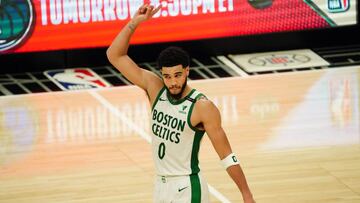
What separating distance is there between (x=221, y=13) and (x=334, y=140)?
4325 mm

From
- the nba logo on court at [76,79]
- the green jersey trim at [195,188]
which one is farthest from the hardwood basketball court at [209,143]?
the green jersey trim at [195,188]

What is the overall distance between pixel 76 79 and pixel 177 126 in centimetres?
776

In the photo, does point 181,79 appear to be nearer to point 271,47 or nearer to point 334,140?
point 334,140

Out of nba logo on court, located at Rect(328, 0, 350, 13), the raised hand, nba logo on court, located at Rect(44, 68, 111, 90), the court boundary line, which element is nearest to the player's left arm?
the raised hand

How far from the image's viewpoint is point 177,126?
5.52 metres

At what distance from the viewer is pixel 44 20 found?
13234 mm

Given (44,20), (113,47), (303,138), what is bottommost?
(303,138)

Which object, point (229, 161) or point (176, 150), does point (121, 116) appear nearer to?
point (176, 150)

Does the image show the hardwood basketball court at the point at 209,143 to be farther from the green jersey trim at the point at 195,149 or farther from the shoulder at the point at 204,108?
the shoulder at the point at 204,108

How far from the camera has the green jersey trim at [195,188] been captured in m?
5.59

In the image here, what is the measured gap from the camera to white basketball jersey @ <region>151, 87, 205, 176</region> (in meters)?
5.52

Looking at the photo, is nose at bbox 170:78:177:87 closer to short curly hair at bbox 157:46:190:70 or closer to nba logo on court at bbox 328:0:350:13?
short curly hair at bbox 157:46:190:70

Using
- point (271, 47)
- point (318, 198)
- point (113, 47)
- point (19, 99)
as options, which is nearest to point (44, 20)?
point (19, 99)

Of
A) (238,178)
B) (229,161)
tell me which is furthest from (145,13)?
(238,178)
